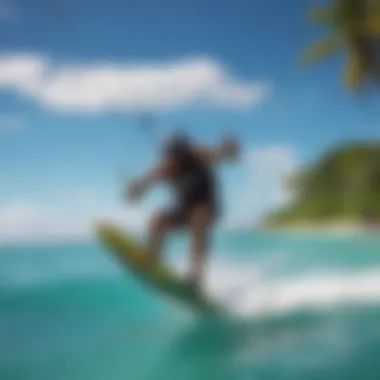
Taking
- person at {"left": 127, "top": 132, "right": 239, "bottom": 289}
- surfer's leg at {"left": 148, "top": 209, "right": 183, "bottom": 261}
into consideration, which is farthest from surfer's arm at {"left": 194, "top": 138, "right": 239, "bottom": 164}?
surfer's leg at {"left": 148, "top": 209, "right": 183, "bottom": 261}

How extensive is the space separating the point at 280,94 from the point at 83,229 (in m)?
0.42

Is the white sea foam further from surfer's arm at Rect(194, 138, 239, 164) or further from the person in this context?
surfer's arm at Rect(194, 138, 239, 164)

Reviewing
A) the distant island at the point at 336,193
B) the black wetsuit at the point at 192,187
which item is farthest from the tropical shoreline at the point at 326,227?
the black wetsuit at the point at 192,187

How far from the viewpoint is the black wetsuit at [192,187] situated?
1.33 m

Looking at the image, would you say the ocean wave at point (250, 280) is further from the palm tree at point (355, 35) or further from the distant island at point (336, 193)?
the palm tree at point (355, 35)

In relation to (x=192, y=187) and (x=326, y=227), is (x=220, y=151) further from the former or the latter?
(x=326, y=227)

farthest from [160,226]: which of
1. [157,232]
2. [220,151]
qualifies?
[220,151]

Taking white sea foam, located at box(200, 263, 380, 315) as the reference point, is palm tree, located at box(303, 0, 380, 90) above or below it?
above

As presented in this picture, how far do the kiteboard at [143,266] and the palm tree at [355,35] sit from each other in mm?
459

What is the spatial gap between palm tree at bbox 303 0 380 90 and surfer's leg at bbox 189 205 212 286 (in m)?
0.35

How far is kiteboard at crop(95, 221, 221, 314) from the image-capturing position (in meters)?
1.32

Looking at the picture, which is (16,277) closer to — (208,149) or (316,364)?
(208,149)

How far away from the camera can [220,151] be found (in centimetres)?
135

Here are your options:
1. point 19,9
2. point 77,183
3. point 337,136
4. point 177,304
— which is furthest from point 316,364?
point 19,9
